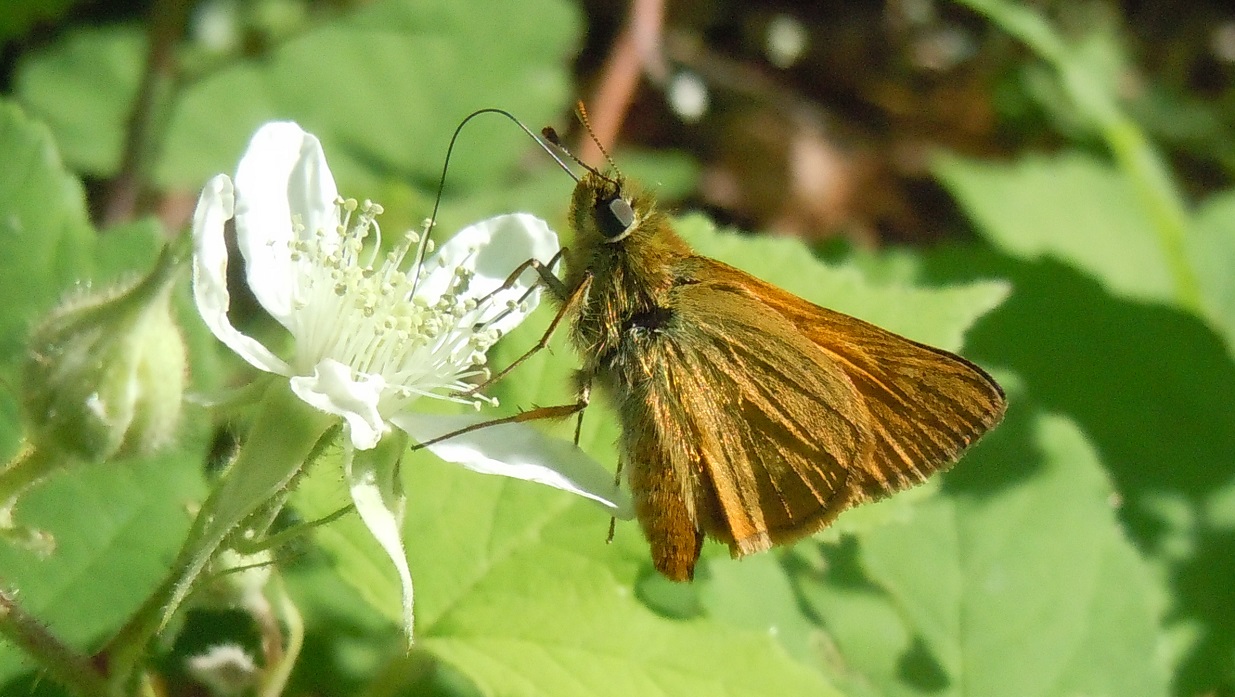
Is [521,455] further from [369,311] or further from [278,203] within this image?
[278,203]

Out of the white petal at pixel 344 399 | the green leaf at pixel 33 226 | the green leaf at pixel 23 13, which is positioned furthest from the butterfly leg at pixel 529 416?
the green leaf at pixel 23 13

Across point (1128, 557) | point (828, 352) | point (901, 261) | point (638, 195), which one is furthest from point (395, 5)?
point (1128, 557)

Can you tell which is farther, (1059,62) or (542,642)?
(1059,62)

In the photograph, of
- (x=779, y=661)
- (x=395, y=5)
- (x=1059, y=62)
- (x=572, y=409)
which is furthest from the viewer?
(x=395, y=5)

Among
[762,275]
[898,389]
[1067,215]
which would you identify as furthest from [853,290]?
[1067,215]

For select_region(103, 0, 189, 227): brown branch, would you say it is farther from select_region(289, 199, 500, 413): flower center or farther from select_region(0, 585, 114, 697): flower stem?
select_region(0, 585, 114, 697): flower stem

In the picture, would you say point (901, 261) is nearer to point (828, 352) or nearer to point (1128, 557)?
point (1128, 557)
